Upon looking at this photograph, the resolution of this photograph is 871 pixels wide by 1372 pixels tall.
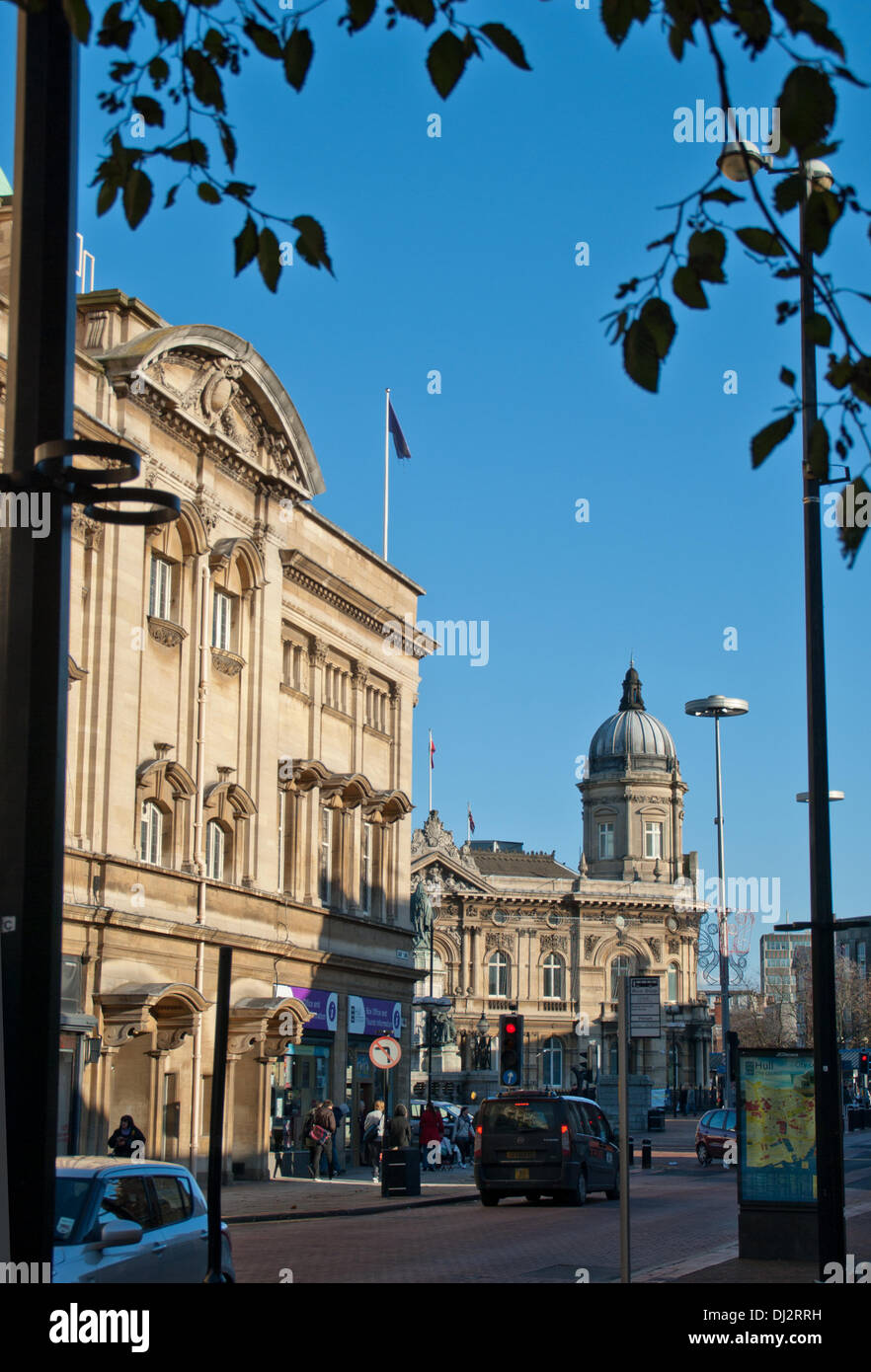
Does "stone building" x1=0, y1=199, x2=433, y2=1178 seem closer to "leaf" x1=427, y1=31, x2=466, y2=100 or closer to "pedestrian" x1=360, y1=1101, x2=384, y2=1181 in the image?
"pedestrian" x1=360, y1=1101, x2=384, y2=1181

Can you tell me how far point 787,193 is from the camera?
5371mm

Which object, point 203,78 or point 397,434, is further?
point 397,434

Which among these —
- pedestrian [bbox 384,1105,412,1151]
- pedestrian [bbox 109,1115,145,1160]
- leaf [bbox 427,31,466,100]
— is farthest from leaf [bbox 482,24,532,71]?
pedestrian [bbox 384,1105,412,1151]

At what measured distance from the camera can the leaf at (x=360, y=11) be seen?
493 cm

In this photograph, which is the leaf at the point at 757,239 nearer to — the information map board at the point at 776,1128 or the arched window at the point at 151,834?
the information map board at the point at 776,1128

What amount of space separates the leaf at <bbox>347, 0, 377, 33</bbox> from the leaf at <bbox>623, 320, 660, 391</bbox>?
1.19 m

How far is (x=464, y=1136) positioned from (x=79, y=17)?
45640mm

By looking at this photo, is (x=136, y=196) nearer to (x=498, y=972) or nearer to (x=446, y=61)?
(x=446, y=61)

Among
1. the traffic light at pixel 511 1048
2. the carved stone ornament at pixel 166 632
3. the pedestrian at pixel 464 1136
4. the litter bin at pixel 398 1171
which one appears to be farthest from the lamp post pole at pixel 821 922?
the pedestrian at pixel 464 1136

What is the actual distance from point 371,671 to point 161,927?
14511mm

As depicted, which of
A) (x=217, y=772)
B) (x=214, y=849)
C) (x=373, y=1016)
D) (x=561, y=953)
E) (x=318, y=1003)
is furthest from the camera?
(x=561, y=953)

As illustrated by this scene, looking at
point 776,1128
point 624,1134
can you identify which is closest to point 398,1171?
point 776,1128

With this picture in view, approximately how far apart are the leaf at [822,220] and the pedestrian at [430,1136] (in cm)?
3695

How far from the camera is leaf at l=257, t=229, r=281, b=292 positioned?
A: 17.7 ft
